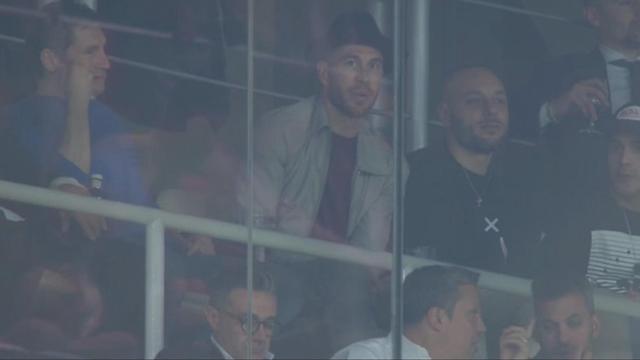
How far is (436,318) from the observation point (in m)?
4.19

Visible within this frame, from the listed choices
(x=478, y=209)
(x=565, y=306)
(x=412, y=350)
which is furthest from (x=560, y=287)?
(x=412, y=350)

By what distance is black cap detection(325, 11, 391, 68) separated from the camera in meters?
4.14

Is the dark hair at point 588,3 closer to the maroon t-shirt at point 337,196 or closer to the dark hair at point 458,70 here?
the dark hair at point 458,70

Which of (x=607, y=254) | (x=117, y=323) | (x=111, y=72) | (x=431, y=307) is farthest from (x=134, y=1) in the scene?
(x=607, y=254)

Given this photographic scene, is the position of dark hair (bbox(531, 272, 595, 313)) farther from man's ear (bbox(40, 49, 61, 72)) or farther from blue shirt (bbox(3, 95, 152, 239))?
man's ear (bbox(40, 49, 61, 72))

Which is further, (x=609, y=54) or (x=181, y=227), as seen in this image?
(x=609, y=54)

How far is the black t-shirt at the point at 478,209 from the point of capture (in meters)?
4.15

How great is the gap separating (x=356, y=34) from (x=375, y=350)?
0.78 meters

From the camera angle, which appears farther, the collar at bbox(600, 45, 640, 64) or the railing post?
the collar at bbox(600, 45, 640, 64)

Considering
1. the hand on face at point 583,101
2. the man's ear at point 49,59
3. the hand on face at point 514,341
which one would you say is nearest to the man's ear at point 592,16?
the hand on face at point 583,101

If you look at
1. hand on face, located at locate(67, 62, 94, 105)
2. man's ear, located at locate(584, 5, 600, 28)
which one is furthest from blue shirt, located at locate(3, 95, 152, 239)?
man's ear, located at locate(584, 5, 600, 28)

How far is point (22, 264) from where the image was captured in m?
4.10

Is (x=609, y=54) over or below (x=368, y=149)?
over

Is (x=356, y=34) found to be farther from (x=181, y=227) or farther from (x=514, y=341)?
(x=514, y=341)
